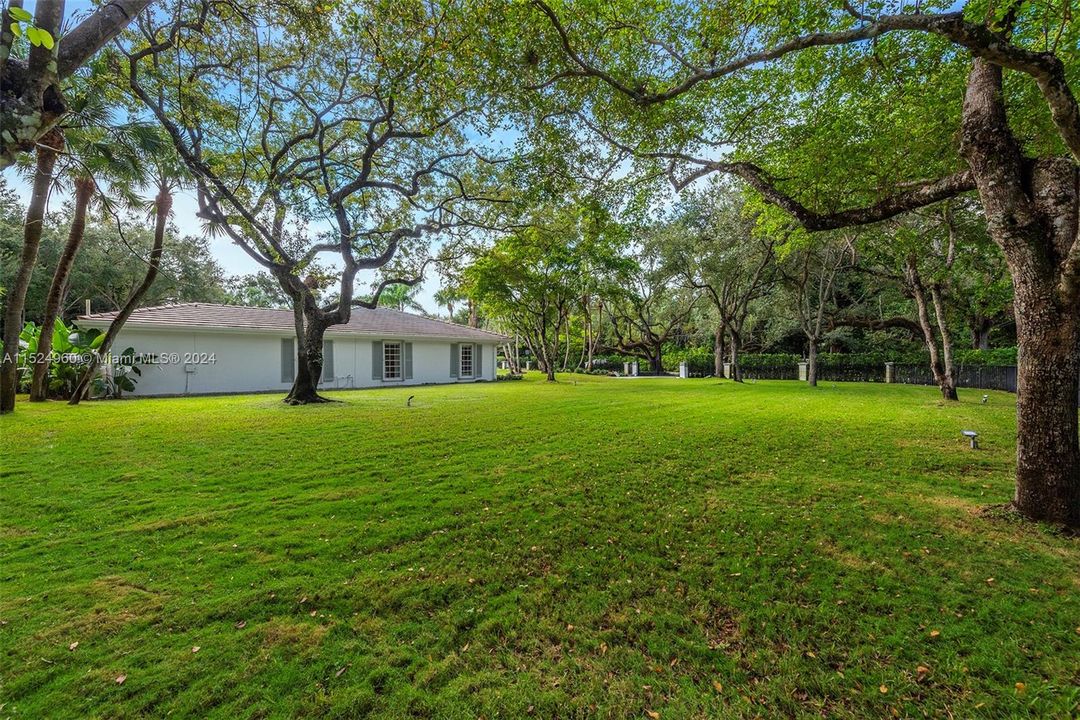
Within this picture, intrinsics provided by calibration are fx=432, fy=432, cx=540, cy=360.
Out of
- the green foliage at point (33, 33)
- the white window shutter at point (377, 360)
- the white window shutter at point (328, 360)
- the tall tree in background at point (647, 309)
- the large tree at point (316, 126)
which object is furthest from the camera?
the tall tree in background at point (647, 309)

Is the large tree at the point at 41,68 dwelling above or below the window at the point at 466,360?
above

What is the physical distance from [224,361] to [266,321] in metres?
2.07

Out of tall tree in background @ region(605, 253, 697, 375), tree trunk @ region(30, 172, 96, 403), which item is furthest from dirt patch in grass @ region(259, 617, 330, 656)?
tall tree in background @ region(605, 253, 697, 375)

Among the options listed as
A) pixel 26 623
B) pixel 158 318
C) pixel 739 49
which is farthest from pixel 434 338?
pixel 26 623

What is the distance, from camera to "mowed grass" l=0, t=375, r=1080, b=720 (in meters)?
1.97

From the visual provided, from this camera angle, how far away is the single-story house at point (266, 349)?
44.1 feet

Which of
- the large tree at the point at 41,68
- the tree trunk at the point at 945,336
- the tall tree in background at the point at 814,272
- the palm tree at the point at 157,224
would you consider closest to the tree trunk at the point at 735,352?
the tall tree in background at the point at 814,272

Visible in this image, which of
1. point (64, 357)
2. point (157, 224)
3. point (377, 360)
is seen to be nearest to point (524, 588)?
Result: point (157, 224)

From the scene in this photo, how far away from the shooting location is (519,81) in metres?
5.79

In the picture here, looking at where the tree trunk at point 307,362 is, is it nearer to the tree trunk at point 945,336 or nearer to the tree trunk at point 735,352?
the tree trunk at point 945,336

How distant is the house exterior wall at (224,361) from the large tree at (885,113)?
1383 centimetres

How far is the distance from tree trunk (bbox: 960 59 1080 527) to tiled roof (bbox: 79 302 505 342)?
57.3ft

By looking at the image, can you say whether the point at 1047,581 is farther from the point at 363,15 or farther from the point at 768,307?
→ the point at 768,307

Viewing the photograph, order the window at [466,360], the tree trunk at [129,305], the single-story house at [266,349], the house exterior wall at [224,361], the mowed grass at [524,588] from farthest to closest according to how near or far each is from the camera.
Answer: the window at [466,360]
the single-story house at [266,349]
the house exterior wall at [224,361]
the tree trunk at [129,305]
the mowed grass at [524,588]
